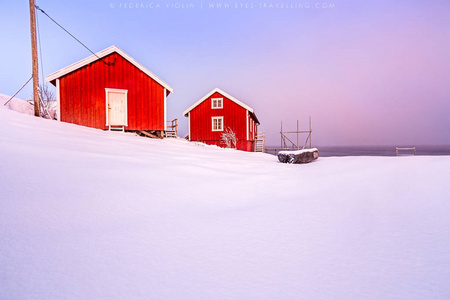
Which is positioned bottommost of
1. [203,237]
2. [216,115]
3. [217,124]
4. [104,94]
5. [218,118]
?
[203,237]

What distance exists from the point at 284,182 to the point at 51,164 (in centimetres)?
415

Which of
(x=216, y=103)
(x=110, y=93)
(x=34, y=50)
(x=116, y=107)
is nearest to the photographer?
(x=34, y=50)

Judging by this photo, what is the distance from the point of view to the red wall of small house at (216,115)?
25844 millimetres

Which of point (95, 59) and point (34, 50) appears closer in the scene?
point (34, 50)

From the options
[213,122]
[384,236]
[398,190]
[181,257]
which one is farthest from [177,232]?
[213,122]

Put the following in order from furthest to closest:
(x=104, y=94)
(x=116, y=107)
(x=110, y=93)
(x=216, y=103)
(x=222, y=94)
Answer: (x=216, y=103) < (x=222, y=94) < (x=116, y=107) < (x=110, y=93) < (x=104, y=94)

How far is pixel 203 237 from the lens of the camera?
2217 mm

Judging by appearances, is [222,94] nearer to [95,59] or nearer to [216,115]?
[216,115]

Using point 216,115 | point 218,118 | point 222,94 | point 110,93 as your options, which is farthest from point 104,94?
point 222,94

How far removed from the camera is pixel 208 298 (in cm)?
144

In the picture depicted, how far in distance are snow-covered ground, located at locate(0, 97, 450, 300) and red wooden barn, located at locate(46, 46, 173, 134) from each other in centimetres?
1113

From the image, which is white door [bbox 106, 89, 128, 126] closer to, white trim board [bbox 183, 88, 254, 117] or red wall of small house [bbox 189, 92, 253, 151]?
white trim board [bbox 183, 88, 254, 117]

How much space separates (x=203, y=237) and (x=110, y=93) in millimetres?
14818

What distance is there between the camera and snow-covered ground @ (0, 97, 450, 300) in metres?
1.53
